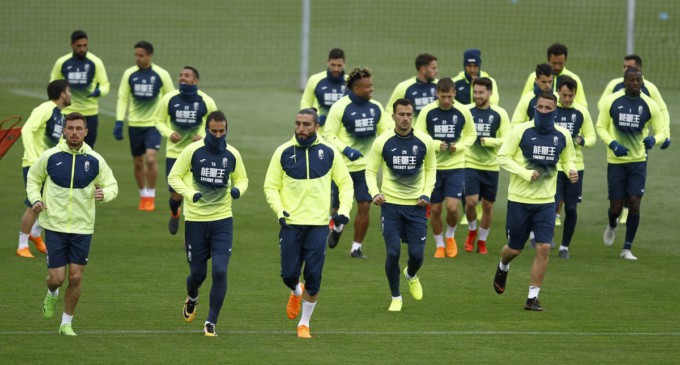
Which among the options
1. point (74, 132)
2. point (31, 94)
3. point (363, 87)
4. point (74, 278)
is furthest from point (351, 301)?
point (31, 94)

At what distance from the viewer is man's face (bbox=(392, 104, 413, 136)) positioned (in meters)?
13.4

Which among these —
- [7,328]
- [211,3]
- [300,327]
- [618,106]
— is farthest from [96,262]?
[211,3]

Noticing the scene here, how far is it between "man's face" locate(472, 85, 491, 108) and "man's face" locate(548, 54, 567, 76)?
148 centimetres

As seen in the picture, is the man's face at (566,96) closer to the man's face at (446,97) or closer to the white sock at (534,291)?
the man's face at (446,97)

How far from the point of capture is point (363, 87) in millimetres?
15820

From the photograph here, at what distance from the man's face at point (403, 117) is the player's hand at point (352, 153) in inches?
79.4

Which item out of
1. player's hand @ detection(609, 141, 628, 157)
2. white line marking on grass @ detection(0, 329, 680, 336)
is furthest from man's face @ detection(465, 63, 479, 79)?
white line marking on grass @ detection(0, 329, 680, 336)

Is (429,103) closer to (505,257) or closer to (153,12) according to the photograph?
(505,257)

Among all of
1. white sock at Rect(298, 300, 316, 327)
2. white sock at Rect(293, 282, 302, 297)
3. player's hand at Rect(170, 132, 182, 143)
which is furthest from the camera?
player's hand at Rect(170, 132, 182, 143)

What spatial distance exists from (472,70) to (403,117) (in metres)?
5.27

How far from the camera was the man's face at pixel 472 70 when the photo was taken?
60.6 feet

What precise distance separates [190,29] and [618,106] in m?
30.5

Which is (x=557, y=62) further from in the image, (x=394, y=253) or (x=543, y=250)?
(x=394, y=253)

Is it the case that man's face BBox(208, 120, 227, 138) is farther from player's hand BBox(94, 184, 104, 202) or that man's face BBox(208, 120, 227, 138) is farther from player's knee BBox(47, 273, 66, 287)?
player's knee BBox(47, 273, 66, 287)
